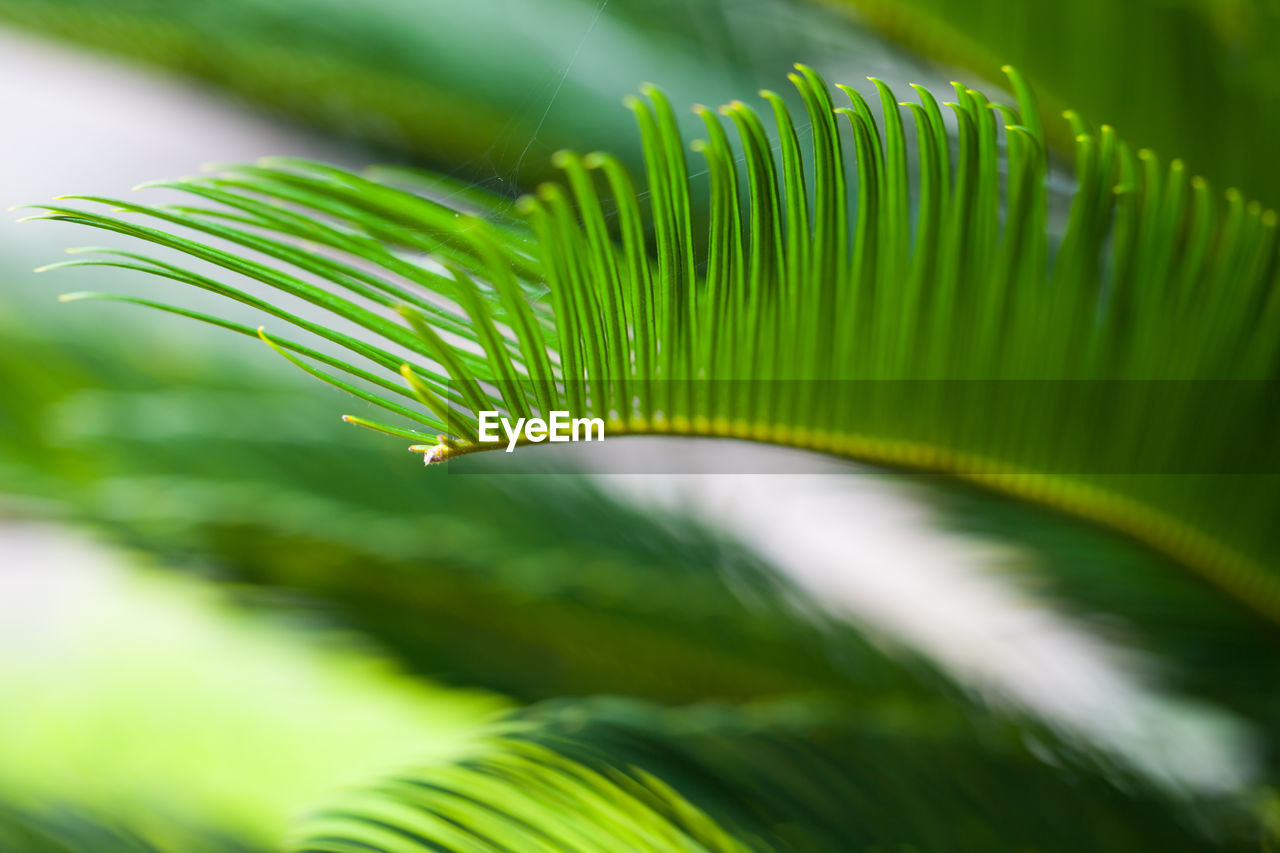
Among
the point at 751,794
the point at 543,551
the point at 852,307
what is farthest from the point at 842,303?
the point at 543,551

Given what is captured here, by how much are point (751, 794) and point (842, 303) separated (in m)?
0.28

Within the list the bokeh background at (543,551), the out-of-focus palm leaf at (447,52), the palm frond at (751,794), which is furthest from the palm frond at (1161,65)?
the palm frond at (751,794)

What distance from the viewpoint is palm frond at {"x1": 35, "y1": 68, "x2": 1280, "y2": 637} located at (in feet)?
1.04

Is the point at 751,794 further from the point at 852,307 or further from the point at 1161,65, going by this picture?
the point at 1161,65

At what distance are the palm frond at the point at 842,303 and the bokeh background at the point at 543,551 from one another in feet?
0.27

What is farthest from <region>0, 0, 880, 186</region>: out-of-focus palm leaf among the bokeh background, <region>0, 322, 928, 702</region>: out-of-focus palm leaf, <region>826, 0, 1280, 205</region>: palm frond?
<region>0, 322, 928, 702</region>: out-of-focus palm leaf

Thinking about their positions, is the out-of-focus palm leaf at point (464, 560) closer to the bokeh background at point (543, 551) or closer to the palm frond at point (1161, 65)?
the bokeh background at point (543, 551)

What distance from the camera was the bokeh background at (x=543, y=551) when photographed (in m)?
0.58

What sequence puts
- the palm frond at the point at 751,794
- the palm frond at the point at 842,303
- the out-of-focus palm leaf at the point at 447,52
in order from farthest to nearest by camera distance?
the out-of-focus palm leaf at the point at 447,52 → the palm frond at the point at 751,794 → the palm frond at the point at 842,303

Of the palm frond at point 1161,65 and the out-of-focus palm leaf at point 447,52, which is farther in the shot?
the out-of-focus palm leaf at point 447,52

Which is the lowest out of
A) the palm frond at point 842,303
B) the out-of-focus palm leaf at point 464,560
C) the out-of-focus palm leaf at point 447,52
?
the out-of-focus palm leaf at point 464,560

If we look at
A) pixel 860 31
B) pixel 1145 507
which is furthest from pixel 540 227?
pixel 860 31

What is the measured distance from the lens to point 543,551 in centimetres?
95

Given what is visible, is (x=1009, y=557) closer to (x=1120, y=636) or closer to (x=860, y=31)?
(x=1120, y=636)
